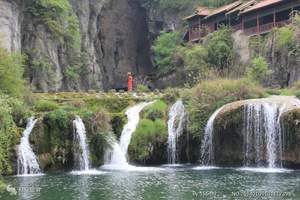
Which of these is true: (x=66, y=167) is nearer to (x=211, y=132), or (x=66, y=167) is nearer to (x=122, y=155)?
(x=122, y=155)

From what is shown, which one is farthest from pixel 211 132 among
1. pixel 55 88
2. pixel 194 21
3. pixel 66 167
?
pixel 194 21

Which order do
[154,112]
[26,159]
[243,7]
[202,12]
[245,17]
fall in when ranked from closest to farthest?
1. [26,159]
2. [154,112]
3. [245,17]
4. [243,7]
5. [202,12]

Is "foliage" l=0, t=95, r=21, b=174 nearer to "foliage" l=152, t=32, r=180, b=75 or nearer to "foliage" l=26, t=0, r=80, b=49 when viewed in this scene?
"foliage" l=26, t=0, r=80, b=49

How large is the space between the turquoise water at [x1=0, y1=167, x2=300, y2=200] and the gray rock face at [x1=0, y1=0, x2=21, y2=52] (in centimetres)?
1977

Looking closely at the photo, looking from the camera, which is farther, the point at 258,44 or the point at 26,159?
the point at 258,44

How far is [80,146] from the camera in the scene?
102ft

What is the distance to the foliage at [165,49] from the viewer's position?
201 feet

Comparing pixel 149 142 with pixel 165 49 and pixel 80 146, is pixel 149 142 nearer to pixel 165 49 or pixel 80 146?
pixel 80 146

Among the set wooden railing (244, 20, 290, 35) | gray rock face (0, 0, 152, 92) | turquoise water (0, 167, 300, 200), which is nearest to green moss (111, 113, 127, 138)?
turquoise water (0, 167, 300, 200)

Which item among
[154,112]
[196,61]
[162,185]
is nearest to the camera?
[162,185]

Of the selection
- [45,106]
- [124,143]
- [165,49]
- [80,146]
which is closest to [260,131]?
[124,143]

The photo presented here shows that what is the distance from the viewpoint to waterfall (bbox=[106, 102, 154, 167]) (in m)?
32.2

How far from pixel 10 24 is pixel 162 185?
27.3m

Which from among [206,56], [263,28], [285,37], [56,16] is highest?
[56,16]
